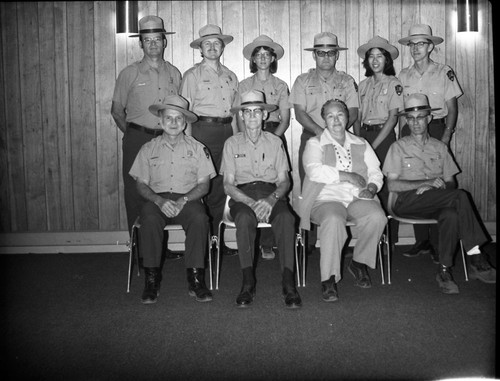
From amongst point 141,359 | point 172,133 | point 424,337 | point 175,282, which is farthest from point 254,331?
point 172,133

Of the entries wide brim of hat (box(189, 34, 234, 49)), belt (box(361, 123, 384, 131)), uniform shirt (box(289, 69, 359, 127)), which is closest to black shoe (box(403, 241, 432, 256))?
belt (box(361, 123, 384, 131))

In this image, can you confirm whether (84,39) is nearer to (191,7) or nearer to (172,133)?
(191,7)

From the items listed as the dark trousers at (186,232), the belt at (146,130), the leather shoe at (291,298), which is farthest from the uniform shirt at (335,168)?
the belt at (146,130)

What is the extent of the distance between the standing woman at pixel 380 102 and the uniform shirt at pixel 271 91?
2.39ft

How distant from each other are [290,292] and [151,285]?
0.97 metres

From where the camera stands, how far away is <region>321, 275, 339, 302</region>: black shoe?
3.40 m

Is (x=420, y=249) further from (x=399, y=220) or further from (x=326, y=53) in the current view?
(x=326, y=53)

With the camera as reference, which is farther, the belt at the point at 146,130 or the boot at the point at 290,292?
the belt at the point at 146,130

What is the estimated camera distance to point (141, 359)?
2.51 meters

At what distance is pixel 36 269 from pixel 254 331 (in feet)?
8.33

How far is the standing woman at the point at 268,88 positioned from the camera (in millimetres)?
4648

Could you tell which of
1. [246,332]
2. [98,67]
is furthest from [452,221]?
[98,67]

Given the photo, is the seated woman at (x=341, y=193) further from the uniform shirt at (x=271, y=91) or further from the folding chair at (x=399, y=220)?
the uniform shirt at (x=271, y=91)

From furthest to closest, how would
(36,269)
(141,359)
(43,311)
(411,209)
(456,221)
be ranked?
1. (36,269)
2. (411,209)
3. (456,221)
4. (43,311)
5. (141,359)
